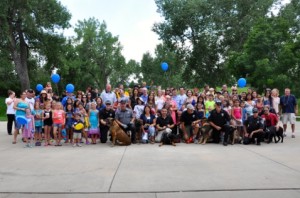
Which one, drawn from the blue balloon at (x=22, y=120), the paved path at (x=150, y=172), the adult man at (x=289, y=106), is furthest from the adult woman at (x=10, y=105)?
the adult man at (x=289, y=106)

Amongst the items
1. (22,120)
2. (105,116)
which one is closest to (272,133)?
(105,116)

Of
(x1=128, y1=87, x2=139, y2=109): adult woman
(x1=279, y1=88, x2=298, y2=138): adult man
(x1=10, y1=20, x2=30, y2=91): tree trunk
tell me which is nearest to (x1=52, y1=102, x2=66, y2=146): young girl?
(x1=128, y1=87, x2=139, y2=109): adult woman

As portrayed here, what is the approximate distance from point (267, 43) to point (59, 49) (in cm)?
2021

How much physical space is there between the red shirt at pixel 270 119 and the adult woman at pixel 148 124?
378 cm

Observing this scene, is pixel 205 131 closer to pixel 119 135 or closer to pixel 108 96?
pixel 119 135

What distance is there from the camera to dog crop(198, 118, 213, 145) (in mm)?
11316

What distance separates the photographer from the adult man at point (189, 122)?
11.5 m

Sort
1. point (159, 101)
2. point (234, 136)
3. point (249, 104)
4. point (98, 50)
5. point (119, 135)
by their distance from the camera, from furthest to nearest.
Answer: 1. point (98, 50)
2. point (159, 101)
3. point (249, 104)
4. point (234, 136)
5. point (119, 135)

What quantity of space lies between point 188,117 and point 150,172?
5.16 meters

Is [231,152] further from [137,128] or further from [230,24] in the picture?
[230,24]

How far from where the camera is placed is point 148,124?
37.3 ft

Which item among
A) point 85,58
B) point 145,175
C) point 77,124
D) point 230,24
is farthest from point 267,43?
point 85,58

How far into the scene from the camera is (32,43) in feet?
112

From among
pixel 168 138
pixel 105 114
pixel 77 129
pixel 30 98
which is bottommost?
pixel 168 138
